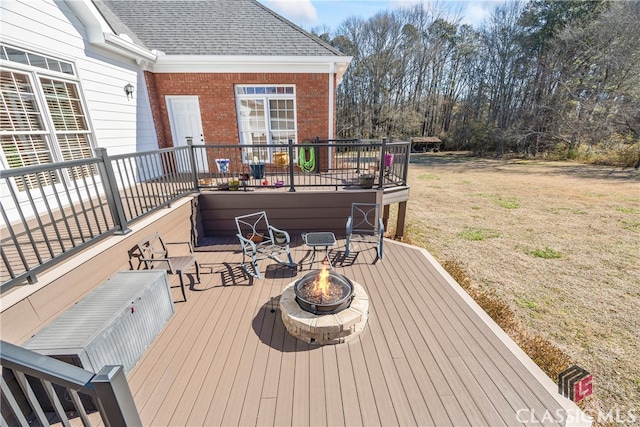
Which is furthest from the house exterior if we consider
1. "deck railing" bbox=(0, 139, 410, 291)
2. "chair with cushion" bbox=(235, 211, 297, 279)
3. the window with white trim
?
"chair with cushion" bbox=(235, 211, 297, 279)

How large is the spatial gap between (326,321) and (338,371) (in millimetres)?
438

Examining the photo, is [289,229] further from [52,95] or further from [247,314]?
[52,95]

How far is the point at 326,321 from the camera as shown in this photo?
8.34ft

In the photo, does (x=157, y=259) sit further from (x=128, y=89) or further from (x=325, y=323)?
(x=128, y=89)

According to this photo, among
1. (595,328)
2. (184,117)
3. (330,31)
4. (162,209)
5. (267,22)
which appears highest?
(330,31)

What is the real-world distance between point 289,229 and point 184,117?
15.2 ft

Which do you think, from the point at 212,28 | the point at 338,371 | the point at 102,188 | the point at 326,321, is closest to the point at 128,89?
the point at 102,188

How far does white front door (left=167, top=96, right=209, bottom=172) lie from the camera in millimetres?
6859

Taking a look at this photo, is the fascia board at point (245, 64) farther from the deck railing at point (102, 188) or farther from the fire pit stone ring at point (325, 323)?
the fire pit stone ring at point (325, 323)

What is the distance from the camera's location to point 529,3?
20125 millimetres

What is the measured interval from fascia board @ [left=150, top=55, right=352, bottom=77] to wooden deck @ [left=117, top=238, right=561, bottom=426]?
579 cm

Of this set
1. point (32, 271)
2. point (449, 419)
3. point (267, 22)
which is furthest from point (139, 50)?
point (449, 419)

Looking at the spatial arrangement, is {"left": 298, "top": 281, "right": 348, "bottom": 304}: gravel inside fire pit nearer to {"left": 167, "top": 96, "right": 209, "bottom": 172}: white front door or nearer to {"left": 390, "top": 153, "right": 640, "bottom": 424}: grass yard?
{"left": 390, "top": 153, "right": 640, "bottom": 424}: grass yard

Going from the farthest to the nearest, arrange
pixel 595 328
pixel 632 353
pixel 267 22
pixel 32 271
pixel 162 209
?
pixel 267 22 → pixel 162 209 → pixel 595 328 → pixel 632 353 → pixel 32 271
